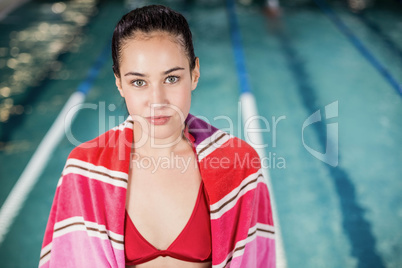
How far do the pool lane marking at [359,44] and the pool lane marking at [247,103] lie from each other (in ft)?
4.43

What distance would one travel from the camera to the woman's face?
44.8 inches

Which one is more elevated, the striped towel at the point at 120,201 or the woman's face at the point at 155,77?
the woman's face at the point at 155,77

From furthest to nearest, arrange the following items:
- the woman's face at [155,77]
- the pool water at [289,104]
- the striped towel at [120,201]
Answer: the pool water at [289,104], the striped towel at [120,201], the woman's face at [155,77]

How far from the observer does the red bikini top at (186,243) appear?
4.17 feet

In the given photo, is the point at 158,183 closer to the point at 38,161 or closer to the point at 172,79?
the point at 172,79

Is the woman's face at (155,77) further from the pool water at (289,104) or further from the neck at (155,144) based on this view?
the pool water at (289,104)

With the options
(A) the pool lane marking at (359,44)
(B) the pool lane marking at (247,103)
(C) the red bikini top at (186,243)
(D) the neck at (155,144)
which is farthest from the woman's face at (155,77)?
(A) the pool lane marking at (359,44)

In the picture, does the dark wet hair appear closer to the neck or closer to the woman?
the woman

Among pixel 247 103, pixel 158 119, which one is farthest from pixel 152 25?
pixel 247 103

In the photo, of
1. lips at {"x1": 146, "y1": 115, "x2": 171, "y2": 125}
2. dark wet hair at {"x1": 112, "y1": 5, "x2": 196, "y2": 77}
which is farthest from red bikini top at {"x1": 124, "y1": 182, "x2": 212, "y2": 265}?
dark wet hair at {"x1": 112, "y1": 5, "x2": 196, "y2": 77}

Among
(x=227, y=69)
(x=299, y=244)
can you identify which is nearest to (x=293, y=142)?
(x=299, y=244)

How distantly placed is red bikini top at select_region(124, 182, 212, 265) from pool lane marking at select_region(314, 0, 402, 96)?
316 centimetres

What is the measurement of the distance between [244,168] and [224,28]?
4.28 metres

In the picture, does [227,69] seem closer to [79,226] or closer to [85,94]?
[85,94]
